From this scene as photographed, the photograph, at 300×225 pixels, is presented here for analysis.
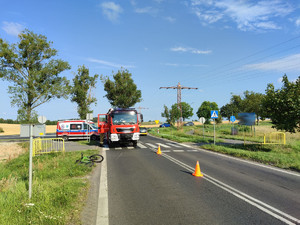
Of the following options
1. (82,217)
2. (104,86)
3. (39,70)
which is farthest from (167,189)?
(104,86)

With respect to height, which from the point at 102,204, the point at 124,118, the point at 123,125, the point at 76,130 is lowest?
the point at 102,204

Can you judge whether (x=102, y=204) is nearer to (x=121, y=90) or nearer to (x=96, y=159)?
(x=96, y=159)

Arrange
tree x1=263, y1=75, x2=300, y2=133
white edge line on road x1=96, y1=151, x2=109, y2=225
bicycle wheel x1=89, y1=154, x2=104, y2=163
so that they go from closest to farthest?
1. white edge line on road x1=96, y1=151, x2=109, y2=225
2. bicycle wheel x1=89, y1=154, x2=104, y2=163
3. tree x1=263, y1=75, x2=300, y2=133

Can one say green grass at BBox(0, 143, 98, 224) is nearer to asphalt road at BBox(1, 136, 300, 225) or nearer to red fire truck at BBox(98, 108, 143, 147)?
asphalt road at BBox(1, 136, 300, 225)

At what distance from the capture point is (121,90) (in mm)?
40844

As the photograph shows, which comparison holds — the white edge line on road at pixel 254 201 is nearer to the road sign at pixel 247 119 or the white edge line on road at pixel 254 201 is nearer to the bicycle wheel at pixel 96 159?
the bicycle wheel at pixel 96 159

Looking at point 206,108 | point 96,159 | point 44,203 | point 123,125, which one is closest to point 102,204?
point 44,203

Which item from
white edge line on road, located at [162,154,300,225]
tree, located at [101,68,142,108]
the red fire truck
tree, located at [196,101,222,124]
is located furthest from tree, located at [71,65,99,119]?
tree, located at [196,101,222,124]

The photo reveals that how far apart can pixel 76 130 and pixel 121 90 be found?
18646 millimetres

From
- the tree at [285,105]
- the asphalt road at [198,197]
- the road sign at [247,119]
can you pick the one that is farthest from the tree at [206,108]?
the asphalt road at [198,197]

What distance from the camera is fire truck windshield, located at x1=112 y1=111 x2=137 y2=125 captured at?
16469 mm

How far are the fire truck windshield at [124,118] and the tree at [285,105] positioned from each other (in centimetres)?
1013

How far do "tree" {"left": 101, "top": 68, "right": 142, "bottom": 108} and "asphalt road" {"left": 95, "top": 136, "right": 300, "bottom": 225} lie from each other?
32.7 metres

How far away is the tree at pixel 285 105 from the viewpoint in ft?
42.8
